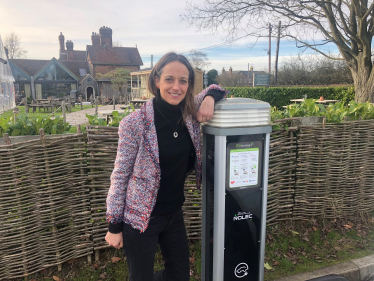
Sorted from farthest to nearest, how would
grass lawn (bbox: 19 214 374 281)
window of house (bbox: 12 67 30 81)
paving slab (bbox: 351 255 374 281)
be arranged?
1. window of house (bbox: 12 67 30 81)
2. paving slab (bbox: 351 255 374 281)
3. grass lawn (bbox: 19 214 374 281)

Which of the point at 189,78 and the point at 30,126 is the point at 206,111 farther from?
the point at 30,126

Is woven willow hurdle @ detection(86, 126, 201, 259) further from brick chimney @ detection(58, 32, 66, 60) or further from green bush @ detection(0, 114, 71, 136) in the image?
brick chimney @ detection(58, 32, 66, 60)

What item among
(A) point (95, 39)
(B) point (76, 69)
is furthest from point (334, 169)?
(A) point (95, 39)

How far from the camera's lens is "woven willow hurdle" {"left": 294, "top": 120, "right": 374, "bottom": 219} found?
3576mm

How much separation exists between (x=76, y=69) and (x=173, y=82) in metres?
46.3

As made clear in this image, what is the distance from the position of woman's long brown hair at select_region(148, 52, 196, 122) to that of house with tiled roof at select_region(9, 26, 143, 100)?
34492 mm

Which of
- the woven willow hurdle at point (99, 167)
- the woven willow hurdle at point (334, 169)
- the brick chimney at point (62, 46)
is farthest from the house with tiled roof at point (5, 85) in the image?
the brick chimney at point (62, 46)

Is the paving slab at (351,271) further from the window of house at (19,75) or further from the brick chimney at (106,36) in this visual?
the brick chimney at (106,36)

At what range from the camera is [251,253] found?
218cm

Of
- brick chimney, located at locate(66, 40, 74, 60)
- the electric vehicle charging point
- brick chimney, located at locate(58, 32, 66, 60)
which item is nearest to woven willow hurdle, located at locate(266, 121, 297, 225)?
the electric vehicle charging point

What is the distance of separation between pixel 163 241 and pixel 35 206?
4.47 ft

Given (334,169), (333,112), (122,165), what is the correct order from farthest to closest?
(333,112), (334,169), (122,165)

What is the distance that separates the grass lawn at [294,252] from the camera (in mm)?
2816

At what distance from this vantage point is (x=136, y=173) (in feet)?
5.80
